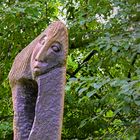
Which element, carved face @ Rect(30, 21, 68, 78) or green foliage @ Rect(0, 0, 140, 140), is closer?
carved face @ Rect(30, 21, 68, 78)

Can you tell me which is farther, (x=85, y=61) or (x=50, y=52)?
(x=85, y=61)

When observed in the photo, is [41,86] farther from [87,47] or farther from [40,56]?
[87,47]

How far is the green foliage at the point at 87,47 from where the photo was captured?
9.86 feet

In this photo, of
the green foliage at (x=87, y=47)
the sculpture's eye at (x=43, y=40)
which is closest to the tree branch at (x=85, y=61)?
the green foliage at (x=87, y=47)

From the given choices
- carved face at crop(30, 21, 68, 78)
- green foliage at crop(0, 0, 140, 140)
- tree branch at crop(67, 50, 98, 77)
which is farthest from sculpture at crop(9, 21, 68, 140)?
tree branch at crop(67, 50, 98, 77)

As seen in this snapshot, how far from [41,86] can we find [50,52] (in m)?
0.10

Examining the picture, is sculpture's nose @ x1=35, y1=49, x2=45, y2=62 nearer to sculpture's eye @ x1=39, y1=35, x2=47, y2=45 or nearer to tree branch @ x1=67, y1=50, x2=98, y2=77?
sculpture's eye @ x1=39, y1=35, x2=47, y2=45

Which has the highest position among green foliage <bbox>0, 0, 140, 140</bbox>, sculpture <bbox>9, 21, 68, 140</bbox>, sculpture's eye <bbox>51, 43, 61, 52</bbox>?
green foliage <bbox>0, 0, 140, 140</bbox>

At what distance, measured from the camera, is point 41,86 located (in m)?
1.27

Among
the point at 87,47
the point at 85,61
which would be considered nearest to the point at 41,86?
the point at 87,47

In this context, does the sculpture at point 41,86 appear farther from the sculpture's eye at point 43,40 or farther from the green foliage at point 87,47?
the green foliage at point 87,47

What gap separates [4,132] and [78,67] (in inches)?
35.0

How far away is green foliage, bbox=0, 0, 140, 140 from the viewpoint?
3.00 metres

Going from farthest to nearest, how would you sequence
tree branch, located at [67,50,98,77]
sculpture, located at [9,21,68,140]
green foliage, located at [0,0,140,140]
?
tree branch, located at [67,50,98,77] < green foliage, located at [0,0,140,140] < sculpture, located at [9,21,68,140]
